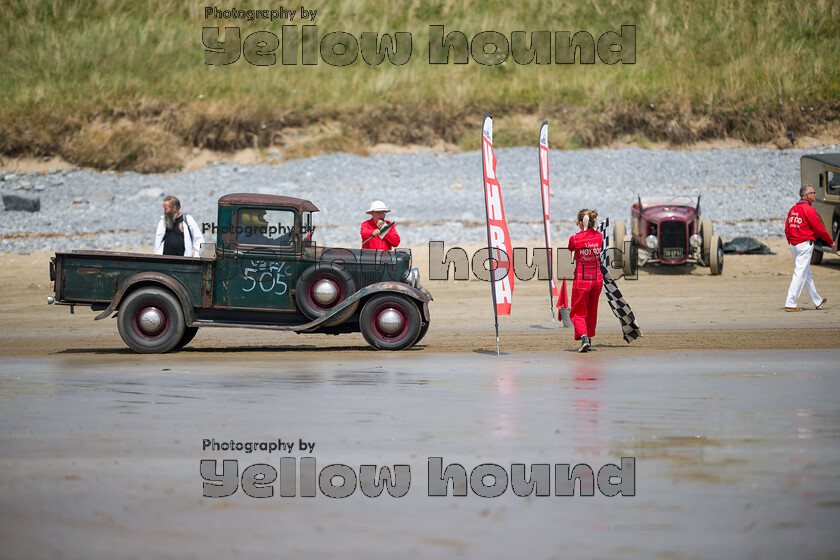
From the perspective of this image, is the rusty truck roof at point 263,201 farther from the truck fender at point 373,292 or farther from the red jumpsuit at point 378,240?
the truck fender at point 373,292

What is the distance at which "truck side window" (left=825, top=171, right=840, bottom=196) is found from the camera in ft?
73.9

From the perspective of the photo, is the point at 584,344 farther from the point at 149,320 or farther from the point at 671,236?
the point at 671,236

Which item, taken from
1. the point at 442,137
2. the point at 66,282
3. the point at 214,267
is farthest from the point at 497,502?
the point at 442,137

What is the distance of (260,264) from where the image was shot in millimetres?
12352

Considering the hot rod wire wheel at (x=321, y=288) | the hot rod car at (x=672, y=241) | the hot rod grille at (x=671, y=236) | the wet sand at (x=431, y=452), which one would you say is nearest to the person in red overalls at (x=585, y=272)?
the wet sand at (x=431, y=452)

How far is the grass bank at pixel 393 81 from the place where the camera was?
33.1m

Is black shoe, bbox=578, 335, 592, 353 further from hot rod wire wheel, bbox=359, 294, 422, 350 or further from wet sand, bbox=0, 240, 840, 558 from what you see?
hot rod wire wheel, bbox=359, 294, 422, 350

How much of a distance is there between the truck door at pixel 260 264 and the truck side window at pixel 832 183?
14596mm

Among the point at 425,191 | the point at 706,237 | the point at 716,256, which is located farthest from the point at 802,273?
the point at 425,191

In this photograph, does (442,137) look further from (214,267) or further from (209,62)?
(214,267)

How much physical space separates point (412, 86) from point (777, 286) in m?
18.9

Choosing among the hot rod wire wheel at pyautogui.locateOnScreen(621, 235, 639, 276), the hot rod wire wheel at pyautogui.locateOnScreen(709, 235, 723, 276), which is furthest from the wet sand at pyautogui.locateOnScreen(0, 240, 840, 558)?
the hot rod wire wheel at pyautogui.locateOnScreen(621, 235, 639, 276)

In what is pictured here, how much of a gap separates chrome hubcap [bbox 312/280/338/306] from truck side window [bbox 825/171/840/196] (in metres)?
14.3

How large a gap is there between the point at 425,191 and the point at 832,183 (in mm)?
10456
